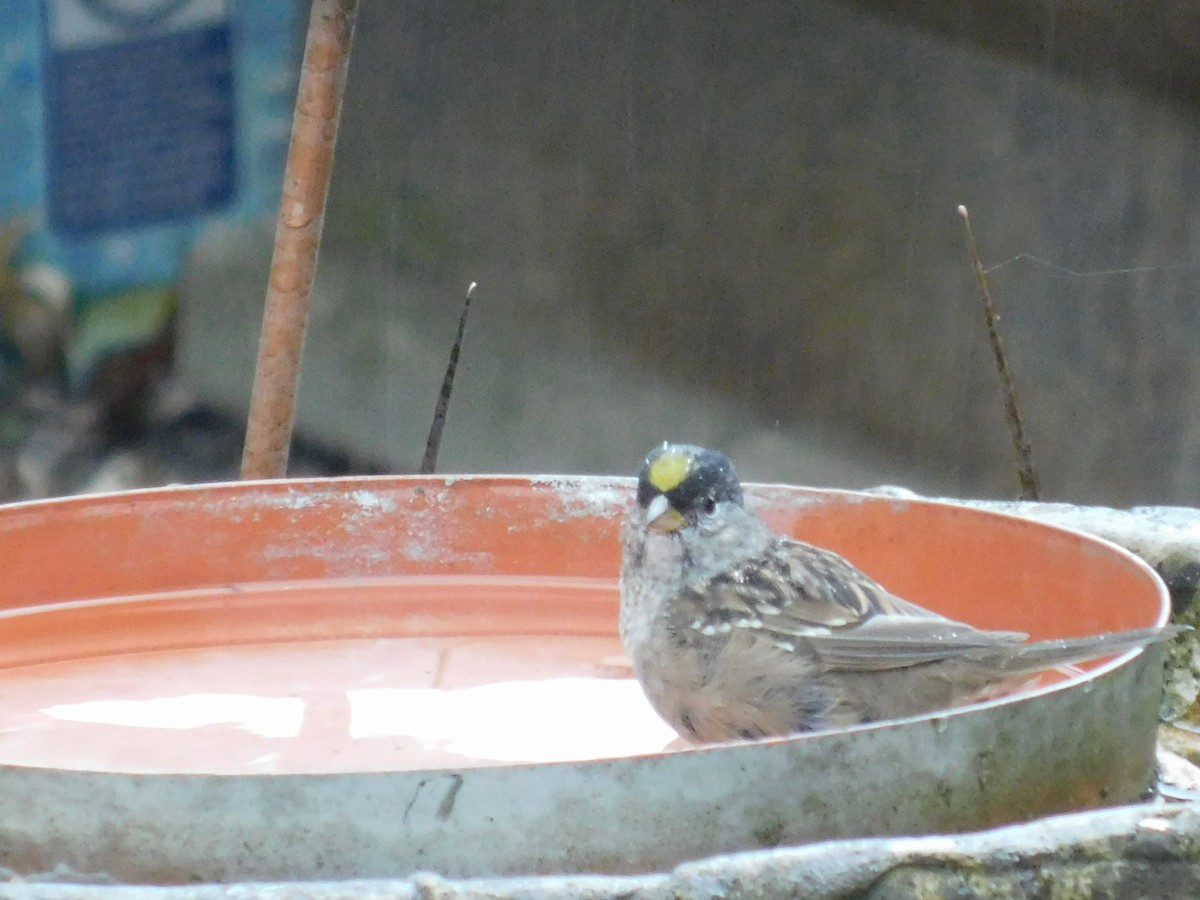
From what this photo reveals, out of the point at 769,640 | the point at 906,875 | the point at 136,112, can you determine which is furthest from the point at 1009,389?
the point at 136,112

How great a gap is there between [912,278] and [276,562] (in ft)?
11.5

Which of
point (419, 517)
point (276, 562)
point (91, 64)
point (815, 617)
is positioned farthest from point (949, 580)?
point (91, 64)

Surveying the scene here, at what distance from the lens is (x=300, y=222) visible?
3113 millimetres

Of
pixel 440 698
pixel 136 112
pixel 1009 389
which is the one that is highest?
pixel 136 112

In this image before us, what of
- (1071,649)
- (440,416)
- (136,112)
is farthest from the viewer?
(136,112)

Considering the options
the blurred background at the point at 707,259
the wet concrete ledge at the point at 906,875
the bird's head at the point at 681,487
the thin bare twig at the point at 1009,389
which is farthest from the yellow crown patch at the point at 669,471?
the blurred background at the point at 707,259

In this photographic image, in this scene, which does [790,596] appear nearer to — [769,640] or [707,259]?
[769,640]

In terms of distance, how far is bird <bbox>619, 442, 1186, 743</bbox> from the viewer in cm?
210

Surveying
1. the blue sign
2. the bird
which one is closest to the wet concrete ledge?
the bird

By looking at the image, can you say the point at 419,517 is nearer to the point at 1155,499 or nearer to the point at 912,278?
the point at 912,278

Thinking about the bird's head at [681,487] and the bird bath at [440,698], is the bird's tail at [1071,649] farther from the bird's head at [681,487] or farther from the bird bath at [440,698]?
the bird's head at [681,487]

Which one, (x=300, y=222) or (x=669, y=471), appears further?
(x=300, y=222)

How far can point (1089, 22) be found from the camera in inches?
215

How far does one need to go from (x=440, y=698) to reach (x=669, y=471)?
48 centimetres
